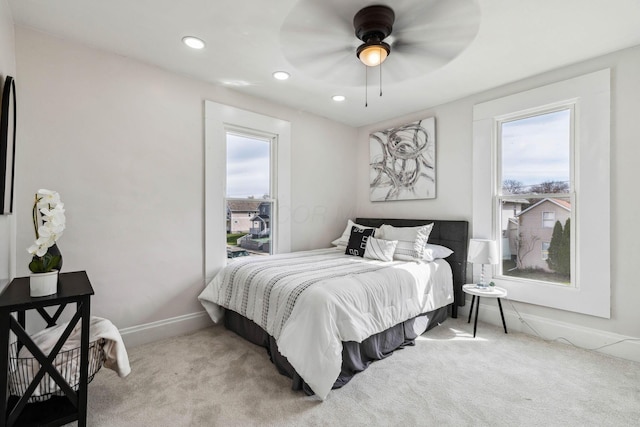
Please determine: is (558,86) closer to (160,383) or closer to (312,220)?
(312,220)

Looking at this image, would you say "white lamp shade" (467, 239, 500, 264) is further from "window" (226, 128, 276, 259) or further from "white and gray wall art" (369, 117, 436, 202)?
"window" (226, 128, 276, 259)

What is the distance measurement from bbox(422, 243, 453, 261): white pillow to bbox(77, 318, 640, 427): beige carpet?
2.75ft

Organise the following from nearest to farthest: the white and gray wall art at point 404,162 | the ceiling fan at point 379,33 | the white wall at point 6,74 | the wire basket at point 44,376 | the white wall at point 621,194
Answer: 1. the wire basket at point 44,376
2. the white wall at point 6,74
3. the ceiling fan at point 379,33
4. the white wall at point 621,194
5. the white and gray wall art at point 404,162

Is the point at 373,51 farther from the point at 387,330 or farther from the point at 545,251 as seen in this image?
the point at 545,251

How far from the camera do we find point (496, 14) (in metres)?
1.96

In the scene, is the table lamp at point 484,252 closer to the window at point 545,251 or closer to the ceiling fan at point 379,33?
the window at point 545,251

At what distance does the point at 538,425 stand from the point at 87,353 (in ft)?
8.11

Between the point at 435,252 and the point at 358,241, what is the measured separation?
2.75 ft

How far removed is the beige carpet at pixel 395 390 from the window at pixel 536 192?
76 centimetres

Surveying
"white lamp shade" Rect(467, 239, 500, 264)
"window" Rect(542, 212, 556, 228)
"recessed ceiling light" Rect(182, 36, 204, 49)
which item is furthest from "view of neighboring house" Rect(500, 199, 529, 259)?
"recessed ceiling light" Rect(182, 36, 204, 49)

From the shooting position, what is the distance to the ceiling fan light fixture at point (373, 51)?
6.56ft

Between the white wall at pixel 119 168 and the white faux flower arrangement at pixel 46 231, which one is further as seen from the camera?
the white wall at pixel 119 168

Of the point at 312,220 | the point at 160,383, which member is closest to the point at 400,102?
the point at 312,220

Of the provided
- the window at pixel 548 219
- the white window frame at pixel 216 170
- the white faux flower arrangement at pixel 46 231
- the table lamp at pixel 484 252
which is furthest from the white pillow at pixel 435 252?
the white faux flower arrangement at pixel 46 231
